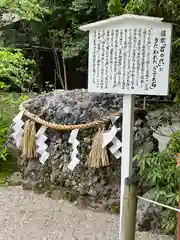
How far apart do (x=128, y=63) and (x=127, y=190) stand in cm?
88

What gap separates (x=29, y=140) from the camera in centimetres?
385

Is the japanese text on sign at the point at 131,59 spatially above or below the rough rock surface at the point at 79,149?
above

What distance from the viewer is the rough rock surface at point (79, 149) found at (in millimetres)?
3449

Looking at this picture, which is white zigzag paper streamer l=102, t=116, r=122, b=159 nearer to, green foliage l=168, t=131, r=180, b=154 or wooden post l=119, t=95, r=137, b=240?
green foliage l=168, t=131, r=180, b=154

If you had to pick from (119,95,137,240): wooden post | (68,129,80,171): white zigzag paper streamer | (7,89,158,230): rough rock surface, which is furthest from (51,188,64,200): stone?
(119,95,137,240): wooden post

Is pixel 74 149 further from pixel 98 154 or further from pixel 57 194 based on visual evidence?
pixel 57 194

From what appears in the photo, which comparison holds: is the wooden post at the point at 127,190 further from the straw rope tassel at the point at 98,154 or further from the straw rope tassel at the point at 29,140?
the straw rope tassel at the point at 29,140

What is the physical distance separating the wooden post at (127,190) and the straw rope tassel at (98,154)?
729 millimetres

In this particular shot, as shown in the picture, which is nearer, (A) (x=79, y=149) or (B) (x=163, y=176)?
(B) (x=163, y=176)

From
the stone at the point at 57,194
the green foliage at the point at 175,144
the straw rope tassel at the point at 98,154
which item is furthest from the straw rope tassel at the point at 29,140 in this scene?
the green foliage at the point at 175,144

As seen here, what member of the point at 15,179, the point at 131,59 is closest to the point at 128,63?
the point at 131,59

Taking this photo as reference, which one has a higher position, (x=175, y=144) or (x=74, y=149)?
(x=175, y=144)

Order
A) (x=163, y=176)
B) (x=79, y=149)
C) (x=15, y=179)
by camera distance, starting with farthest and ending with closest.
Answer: (x=15, y=179) < (x=79, y=149) < (x=163, y=176)

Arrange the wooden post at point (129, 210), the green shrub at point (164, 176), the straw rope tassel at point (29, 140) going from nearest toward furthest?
1. the wooden post at point (129, 210)
2. the green shrub at point (164, 176)
3. the straw rope tassel at point (29, 140)
